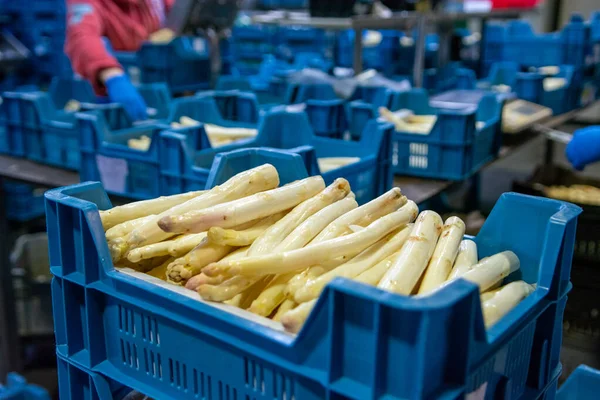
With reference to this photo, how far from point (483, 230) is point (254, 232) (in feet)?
1.52

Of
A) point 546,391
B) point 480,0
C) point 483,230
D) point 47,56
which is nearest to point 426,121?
point 483,230

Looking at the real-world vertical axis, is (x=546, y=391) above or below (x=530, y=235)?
below

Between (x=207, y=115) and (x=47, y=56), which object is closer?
(x=207, y=115)

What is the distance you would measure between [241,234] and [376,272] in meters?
0.25

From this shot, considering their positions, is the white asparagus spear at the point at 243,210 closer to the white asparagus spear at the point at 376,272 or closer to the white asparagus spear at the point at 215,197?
the white asparagus spear at the point at 215,197

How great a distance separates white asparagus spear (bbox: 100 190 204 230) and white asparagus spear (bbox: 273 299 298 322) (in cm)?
37

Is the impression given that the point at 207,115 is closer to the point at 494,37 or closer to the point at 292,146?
the point at 292,146

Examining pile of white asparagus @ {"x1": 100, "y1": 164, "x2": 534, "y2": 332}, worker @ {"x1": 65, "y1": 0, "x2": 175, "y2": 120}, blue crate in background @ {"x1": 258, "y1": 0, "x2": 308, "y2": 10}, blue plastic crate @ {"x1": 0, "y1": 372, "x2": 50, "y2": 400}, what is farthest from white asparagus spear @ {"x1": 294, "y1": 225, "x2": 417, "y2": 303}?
blue crate in background @ {"x1": 258, "y1": 0, "x2": 308, "y2": 10}

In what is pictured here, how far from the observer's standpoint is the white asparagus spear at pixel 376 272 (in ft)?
3.27

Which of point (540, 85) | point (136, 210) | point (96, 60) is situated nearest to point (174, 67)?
point (96, 60)

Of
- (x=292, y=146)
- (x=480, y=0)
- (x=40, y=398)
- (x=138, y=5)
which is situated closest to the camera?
(x=40, y=398)

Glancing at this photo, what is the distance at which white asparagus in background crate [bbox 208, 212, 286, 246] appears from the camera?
3.42 feet

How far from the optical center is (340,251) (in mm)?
1024

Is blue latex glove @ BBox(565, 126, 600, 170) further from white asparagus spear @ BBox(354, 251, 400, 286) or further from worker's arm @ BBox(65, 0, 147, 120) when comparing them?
worker's arm @ BBox(65, 0, 147, 120)
